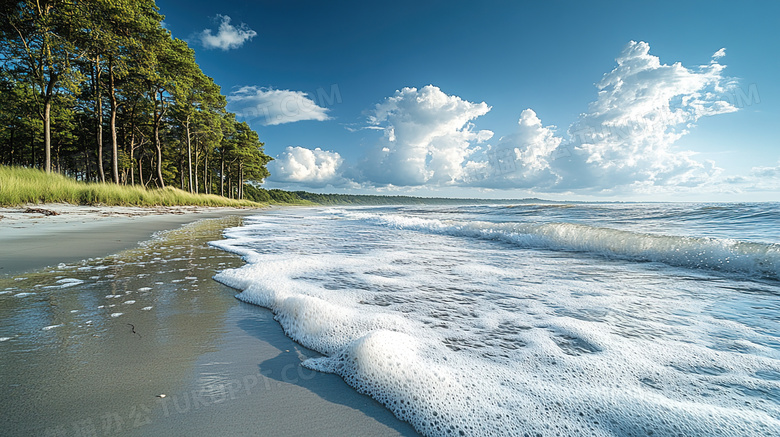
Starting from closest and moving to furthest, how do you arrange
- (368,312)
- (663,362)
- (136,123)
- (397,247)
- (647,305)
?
(663,362) → (368,312) → (647,305) → (397,247) → (136,123)

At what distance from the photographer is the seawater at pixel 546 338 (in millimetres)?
1080

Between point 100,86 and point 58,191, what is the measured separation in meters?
9.59

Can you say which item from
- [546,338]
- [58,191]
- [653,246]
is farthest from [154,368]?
[58,191]

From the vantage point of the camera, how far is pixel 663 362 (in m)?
1.44

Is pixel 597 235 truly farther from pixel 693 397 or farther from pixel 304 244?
pixel 304 244

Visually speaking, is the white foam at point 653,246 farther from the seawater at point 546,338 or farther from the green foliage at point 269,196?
the green foliage at point 269,196

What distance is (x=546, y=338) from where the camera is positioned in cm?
169

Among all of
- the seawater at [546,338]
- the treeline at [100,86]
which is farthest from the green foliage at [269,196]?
the seawater at [546,338]

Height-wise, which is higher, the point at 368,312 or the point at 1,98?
the point at 1,98

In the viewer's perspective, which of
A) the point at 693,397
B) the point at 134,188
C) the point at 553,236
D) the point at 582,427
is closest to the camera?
the point at 582,427

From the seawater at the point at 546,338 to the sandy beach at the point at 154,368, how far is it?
165 mm

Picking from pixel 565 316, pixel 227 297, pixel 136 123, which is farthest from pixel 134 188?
pixel 565 316

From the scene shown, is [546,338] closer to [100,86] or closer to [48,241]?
[48,241]

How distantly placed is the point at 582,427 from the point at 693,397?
0.55 metres
